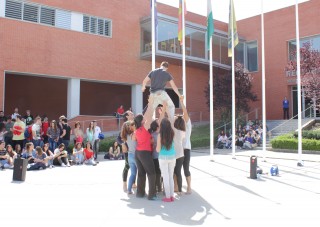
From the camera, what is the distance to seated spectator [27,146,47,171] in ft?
37.1

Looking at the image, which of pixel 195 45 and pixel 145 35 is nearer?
pixel 145 35

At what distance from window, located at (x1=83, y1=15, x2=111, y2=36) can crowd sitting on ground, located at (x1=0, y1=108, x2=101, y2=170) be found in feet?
30.2

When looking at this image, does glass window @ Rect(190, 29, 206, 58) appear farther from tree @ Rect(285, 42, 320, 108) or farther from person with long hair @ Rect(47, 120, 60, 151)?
person with long hair @ Rect(47, 120, 60, 151)

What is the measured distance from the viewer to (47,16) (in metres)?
20.5

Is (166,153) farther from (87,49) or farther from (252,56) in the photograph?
(252,56)

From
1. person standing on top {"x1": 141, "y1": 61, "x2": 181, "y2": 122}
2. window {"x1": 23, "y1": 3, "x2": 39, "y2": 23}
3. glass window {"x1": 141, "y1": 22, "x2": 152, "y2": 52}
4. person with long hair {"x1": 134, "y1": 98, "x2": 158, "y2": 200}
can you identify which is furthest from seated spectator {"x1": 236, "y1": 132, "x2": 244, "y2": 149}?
window {"x1": 23, "y1": 3, "x2": 39, "y2": 23}

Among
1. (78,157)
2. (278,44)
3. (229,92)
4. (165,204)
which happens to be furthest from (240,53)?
(165,204)

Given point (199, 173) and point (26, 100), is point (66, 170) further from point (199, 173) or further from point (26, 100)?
point (26, 100)

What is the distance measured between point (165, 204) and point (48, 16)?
17297 millimetres

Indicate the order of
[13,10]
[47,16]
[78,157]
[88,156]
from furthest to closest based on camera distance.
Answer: [47,16]
[13,10]
[88,156]
[78,157]

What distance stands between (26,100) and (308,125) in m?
19.7

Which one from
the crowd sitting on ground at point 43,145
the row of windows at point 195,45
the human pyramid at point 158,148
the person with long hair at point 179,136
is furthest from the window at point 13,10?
the person with long hair at point 179,136

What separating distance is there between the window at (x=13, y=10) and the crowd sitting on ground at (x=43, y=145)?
6.83 m

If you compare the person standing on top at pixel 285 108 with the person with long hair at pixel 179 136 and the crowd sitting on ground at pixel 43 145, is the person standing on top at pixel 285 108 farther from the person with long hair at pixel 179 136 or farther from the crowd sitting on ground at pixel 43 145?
the person with long hair at pixel 179 136
